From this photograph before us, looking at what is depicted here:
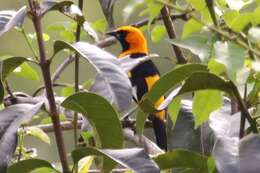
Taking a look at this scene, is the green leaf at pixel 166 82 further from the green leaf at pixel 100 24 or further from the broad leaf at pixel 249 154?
the green leaf at pixel 100 24

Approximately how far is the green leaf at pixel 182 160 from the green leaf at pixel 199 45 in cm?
18


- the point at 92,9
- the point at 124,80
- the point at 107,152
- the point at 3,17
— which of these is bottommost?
the point at 92,9

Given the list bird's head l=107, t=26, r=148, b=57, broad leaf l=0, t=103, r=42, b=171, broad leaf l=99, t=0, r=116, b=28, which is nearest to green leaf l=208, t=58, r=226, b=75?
broad leaf l=99, t=0, r=116, b=28

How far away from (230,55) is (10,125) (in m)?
0.43

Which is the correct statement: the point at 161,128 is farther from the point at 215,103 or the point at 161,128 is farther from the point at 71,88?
the point at 215,103

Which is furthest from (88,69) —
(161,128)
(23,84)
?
(161,128)

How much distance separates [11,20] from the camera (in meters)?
1.27

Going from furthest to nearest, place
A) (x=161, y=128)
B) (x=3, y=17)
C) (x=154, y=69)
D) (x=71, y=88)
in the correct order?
1. (x=154, y=69)
2. (x=161, y=128)
3. (x=71, y=88)
4. (x=3, y=17)

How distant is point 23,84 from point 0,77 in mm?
4934

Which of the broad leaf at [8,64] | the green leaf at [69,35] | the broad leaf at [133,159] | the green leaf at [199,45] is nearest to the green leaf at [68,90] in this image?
the green leaf at [69,35]

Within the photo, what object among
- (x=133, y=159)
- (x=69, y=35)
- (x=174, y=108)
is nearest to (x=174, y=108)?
(x=174, y=108)

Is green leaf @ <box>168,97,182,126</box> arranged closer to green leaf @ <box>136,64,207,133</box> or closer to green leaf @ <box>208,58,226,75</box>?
green leaf @ <box>136,64,207,133</box>

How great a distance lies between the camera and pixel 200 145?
138cm

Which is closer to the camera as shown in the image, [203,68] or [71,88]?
[203,68]
